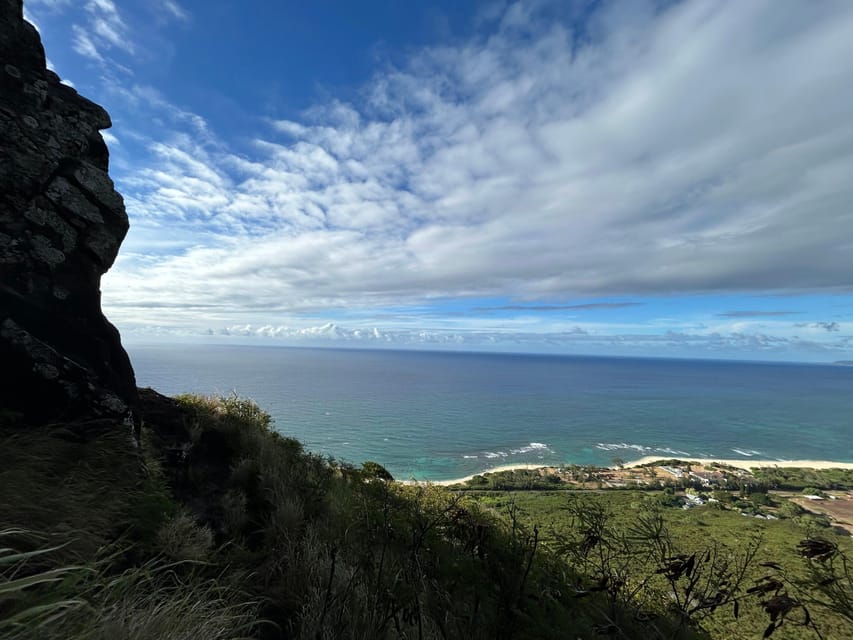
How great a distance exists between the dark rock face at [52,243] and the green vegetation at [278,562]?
2.72 feet

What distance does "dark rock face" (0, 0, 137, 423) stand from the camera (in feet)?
18.1

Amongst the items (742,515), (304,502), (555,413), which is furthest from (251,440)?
(555,413)

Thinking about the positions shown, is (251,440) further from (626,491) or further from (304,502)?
(626,491)

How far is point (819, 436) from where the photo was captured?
335 feet

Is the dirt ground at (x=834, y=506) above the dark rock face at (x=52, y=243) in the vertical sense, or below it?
below

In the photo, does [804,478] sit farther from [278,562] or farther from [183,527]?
[183,527]

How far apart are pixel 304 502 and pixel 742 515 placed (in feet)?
208

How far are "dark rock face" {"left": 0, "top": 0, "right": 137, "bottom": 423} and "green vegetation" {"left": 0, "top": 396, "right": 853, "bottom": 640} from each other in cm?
83

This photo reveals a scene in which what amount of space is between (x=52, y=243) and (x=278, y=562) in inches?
264

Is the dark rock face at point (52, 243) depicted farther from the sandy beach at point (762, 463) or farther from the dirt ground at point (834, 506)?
the sandy beach at point (762, 463)

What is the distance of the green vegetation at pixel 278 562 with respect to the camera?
2527 millimetres

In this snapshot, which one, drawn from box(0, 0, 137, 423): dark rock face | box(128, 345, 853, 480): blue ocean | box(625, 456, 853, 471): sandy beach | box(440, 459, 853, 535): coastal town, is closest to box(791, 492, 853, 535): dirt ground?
box(440, 459, 853, 535): coastal town

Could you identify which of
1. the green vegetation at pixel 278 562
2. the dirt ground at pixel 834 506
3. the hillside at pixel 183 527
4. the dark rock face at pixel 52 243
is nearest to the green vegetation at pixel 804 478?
the dirt ground at pixel 834 506

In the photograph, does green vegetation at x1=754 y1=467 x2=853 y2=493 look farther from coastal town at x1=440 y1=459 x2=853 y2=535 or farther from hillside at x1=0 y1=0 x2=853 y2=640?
hillside at x1=0 y1=0 x2=853 y2=640
